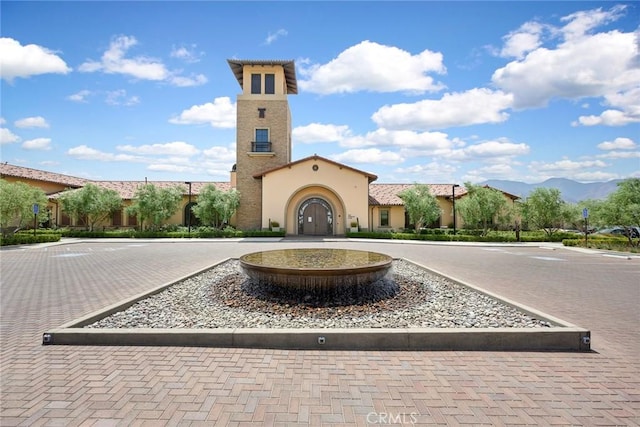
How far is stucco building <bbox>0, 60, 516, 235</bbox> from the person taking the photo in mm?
27078

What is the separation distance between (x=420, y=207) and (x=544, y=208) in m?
9.68

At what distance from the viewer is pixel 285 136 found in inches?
1149

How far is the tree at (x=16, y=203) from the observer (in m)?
21.2

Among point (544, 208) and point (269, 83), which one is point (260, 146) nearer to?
point (269, 83)

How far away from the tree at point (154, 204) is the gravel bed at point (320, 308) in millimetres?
22138

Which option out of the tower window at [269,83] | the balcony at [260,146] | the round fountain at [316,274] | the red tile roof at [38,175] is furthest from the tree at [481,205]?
the red tile roof at [38,175]

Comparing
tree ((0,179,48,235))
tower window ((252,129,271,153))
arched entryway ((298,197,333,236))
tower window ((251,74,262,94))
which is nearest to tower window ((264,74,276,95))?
tower window ((251,74,262,94))

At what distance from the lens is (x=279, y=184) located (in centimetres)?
2712

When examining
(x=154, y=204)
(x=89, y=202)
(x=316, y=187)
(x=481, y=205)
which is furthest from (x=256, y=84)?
(x=481, y=205)

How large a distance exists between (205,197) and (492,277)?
77.8 feet

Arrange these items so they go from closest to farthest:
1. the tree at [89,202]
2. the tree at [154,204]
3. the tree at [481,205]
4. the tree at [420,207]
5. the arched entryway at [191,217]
Result: the tree at [481,205] < the tree at [420,207] < the tree at [89,202] < the tree at [154,204] < the arched entryway at [191,217]

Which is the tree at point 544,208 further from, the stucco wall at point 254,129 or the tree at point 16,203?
the tree at point 16,203

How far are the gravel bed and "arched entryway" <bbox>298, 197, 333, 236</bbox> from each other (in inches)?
765

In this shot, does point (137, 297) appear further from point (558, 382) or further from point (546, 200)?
point (546, 200)
